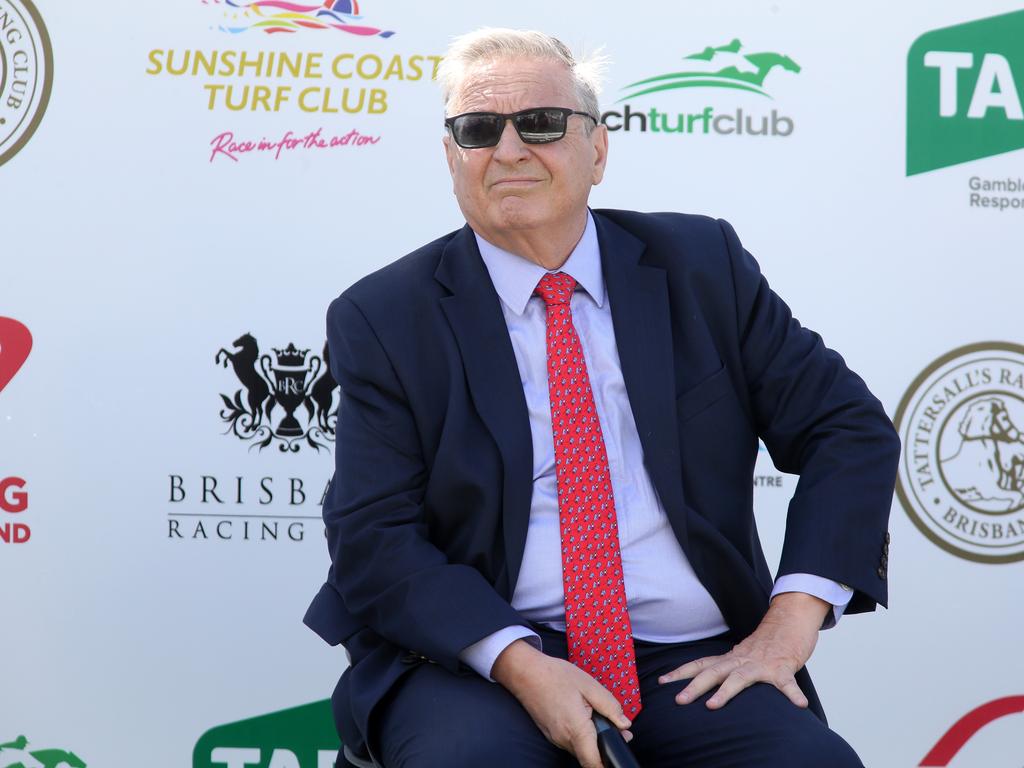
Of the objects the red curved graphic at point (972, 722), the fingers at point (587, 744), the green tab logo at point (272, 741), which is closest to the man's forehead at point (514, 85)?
the fingers at point (587, 744)

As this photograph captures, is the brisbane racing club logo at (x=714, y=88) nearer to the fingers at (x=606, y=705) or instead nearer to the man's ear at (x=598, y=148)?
the man's ear at (x=598, y=148)

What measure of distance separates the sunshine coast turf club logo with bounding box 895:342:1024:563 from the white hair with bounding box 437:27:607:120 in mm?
1426

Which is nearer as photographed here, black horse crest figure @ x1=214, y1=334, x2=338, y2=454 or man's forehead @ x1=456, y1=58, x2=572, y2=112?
man's forehead @ x1=456, y1=58, x2=572, y2=112

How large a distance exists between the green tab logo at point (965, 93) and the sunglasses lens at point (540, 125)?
1.36 m

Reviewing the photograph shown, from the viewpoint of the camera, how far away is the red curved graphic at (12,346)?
289cm

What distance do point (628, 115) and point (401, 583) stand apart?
1.60 metres

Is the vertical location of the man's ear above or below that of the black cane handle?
above

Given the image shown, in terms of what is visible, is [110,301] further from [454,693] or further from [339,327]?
[454,693]

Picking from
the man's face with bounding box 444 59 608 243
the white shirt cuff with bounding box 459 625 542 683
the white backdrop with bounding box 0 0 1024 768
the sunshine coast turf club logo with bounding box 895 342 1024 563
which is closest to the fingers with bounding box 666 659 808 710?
the white shirt cuff with bounding box 459 625 542 683

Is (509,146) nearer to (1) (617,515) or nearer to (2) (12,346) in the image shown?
(1) (617,515)

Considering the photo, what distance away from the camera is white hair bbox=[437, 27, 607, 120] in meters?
1.93

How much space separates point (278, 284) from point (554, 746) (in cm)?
159

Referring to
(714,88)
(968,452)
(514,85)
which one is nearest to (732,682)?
(514,85)

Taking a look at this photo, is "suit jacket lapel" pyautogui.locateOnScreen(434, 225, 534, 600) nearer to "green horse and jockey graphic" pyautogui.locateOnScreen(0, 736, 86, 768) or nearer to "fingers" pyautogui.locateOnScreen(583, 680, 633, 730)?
"fingers" pyautogui.locateOnScreen(583, 680, 633, 730)
